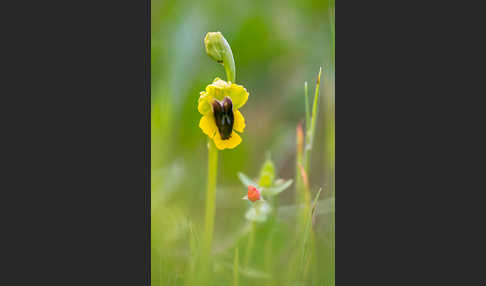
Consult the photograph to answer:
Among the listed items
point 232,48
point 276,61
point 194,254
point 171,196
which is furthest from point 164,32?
point 194,254

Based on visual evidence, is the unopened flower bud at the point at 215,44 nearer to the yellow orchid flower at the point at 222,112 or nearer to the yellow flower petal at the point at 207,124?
the yellow orchid flower at the point at 222,112

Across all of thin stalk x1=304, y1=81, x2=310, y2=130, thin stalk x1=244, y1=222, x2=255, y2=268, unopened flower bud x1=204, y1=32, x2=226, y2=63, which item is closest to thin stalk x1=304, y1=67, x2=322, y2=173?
thin stalk x1=304, y1=81, x2=310, y2=130

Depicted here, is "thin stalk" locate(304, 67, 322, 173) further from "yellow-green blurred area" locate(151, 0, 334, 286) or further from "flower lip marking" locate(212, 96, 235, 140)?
"flower lip marking" locate(212, 96, 235, 140)

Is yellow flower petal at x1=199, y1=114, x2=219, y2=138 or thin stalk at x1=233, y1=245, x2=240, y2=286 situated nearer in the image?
yellow flower petal at x1=199, y1=114, x2=219, y2=138

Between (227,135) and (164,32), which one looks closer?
(227,135)

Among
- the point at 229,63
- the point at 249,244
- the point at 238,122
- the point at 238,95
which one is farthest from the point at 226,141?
the point at 249,244

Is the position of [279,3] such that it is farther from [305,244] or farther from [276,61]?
[305,244]
